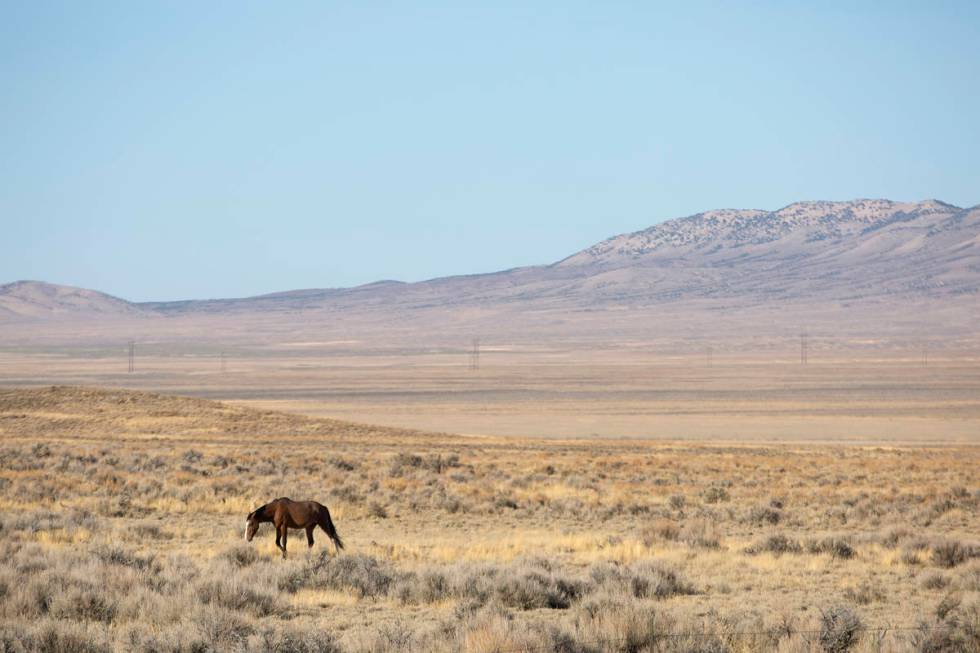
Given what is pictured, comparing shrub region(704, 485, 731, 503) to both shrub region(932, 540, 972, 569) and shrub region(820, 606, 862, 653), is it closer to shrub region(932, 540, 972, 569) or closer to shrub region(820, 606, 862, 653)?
shrub region(932, 540, 972, 569)

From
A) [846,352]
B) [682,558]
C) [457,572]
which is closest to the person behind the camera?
Result: [457,572]

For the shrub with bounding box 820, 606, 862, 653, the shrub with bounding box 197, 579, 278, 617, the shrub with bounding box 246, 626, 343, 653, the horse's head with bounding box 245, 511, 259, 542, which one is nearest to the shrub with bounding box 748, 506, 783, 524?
the horse's head with bounding box 245, 511, 259, 542

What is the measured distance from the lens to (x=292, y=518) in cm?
1385

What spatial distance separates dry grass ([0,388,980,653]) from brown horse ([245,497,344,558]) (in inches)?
14.0

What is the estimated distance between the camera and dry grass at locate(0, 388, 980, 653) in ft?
29.6

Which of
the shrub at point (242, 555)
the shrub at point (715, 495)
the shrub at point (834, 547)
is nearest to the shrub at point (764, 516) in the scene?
the shrub at point (715, 495)

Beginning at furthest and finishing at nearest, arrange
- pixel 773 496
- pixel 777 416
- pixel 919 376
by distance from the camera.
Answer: pixel 919 376 < pixel 777 416 < pixel 773 496

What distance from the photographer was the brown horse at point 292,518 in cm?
1370

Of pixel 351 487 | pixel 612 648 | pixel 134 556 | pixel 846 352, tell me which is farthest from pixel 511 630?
pixel 846 352

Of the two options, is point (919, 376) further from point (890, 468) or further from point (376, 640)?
point (376, 640)

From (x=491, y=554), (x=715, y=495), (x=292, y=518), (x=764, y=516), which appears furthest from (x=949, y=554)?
(x=715, y=495)

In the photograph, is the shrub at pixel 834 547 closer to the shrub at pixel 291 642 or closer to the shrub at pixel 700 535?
the shrub at pixel 700 535

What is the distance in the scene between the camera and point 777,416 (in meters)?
59.2

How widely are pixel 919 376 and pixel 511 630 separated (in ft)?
304
